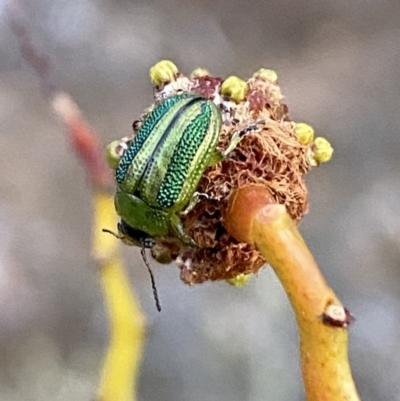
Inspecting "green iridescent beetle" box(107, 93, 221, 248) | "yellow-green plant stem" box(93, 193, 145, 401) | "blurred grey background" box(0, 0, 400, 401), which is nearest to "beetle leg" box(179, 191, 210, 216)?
"green iridescent beetle" box(107, 93, 221, 248)

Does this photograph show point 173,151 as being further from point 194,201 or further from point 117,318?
point 117,318

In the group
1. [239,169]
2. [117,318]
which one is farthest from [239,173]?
[117,318]

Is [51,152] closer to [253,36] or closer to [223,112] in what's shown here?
[253,36]

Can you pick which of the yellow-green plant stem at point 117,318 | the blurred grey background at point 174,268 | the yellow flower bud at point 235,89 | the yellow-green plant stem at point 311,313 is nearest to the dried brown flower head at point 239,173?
the yellow flower bud at point 235,89

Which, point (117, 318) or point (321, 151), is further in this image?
point (117, 318)

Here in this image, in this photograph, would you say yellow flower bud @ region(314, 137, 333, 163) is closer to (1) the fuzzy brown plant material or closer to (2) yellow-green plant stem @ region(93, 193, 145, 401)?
(1) the fuzzy brown plant material

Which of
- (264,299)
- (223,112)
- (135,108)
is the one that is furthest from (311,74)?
(223,112)

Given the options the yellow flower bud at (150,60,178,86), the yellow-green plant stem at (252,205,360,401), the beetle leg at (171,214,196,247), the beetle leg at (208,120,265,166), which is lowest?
the yellow-green plant stem at (252,205,360,401)
